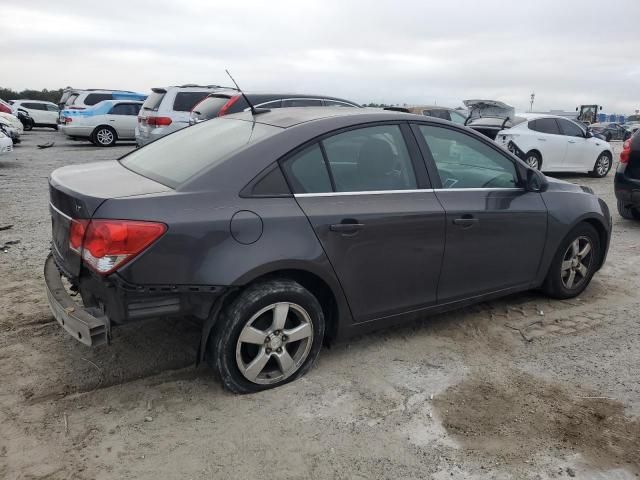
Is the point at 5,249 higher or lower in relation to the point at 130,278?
lower

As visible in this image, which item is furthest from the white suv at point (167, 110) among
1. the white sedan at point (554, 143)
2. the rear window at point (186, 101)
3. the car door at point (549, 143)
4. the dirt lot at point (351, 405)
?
the dirt lot at point (351, 405)

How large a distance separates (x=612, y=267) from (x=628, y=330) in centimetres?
179

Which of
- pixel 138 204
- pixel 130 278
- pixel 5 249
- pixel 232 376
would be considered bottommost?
pixel 5 249

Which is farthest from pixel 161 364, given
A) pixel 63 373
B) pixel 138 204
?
pixel 138 204

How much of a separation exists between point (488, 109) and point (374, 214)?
16.3m

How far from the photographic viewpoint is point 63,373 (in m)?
3.35

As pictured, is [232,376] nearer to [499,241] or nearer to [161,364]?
[161,364]

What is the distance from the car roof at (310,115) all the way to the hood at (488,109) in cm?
1458

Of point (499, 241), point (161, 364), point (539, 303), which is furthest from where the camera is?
point (539, 303)

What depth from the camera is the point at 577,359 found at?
3787 mm

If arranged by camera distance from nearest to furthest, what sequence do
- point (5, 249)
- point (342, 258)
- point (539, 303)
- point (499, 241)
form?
1. point (342, 258)
2. point (499, 241)
3. point (539, 303)
4. point (5, 249)

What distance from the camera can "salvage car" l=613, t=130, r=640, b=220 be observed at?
755cm

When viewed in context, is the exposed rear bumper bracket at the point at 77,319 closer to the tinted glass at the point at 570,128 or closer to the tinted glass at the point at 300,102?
the tinted glass at the point at 300,102

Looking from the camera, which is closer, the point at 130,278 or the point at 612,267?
the point at 130,278
